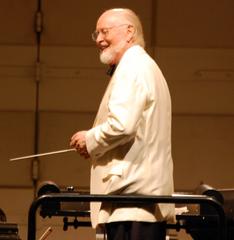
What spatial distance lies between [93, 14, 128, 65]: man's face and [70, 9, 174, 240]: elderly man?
68 millimetres

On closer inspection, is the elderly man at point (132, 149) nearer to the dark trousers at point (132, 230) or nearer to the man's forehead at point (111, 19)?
the dark trousers at point (132, 230)

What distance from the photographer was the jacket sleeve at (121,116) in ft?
10.4

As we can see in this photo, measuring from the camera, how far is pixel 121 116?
317 cm

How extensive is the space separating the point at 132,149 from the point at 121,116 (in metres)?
0.15

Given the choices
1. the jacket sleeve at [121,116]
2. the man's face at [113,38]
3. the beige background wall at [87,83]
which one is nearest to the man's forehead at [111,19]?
the man's face at [113,38]

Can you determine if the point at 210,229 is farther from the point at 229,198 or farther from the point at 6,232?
the point at 6,232

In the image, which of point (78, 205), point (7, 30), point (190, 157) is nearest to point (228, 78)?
point (190, 157)

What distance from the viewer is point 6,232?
388 centimetres

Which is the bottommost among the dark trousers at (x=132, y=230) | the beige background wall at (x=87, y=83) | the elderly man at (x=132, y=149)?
the dark trousers at (x=132, y=230)

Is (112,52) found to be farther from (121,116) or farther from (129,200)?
(129,200)

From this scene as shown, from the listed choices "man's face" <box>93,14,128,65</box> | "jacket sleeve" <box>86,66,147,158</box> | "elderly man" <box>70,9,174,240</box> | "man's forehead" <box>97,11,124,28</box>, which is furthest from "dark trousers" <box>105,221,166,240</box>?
"man's forehead" <box>97,11,124,28</box>

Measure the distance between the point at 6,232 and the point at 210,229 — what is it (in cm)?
110

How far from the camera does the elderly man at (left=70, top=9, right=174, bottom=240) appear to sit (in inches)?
126

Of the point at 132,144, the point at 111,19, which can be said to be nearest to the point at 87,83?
the point at 111,19
